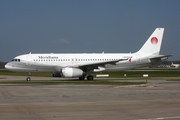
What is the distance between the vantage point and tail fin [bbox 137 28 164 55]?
41469 mm

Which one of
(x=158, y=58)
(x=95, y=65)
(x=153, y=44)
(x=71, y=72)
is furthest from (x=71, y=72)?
(x=153, y=44)

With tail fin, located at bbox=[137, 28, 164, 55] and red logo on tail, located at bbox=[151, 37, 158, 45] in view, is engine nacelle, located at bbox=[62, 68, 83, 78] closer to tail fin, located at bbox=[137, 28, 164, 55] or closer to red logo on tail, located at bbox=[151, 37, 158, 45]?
tail fin, located at bbox=[137, 28, 164, 55]

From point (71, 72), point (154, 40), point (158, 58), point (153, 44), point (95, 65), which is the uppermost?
point (154, 40)

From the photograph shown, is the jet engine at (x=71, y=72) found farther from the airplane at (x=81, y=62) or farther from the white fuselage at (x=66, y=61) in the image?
the white fuselage at (x=66, y=61)

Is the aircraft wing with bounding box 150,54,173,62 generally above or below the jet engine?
above

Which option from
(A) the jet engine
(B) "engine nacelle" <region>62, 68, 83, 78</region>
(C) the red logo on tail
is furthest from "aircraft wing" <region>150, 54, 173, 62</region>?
(B) "engine nacelle" <region>62, 68, 83, 78</region>

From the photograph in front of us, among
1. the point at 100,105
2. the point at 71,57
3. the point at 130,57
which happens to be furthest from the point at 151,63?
the point at 100,105

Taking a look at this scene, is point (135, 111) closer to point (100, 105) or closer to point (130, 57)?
point (100, 105)

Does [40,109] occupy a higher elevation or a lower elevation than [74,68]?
lower

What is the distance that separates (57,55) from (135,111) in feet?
94.0

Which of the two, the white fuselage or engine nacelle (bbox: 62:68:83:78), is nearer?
engine nacelle (bbox: 62:68:83:78)

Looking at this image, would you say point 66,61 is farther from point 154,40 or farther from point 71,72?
point 154,40

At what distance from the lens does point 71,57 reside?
39.4 meters

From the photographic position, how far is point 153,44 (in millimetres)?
41938
